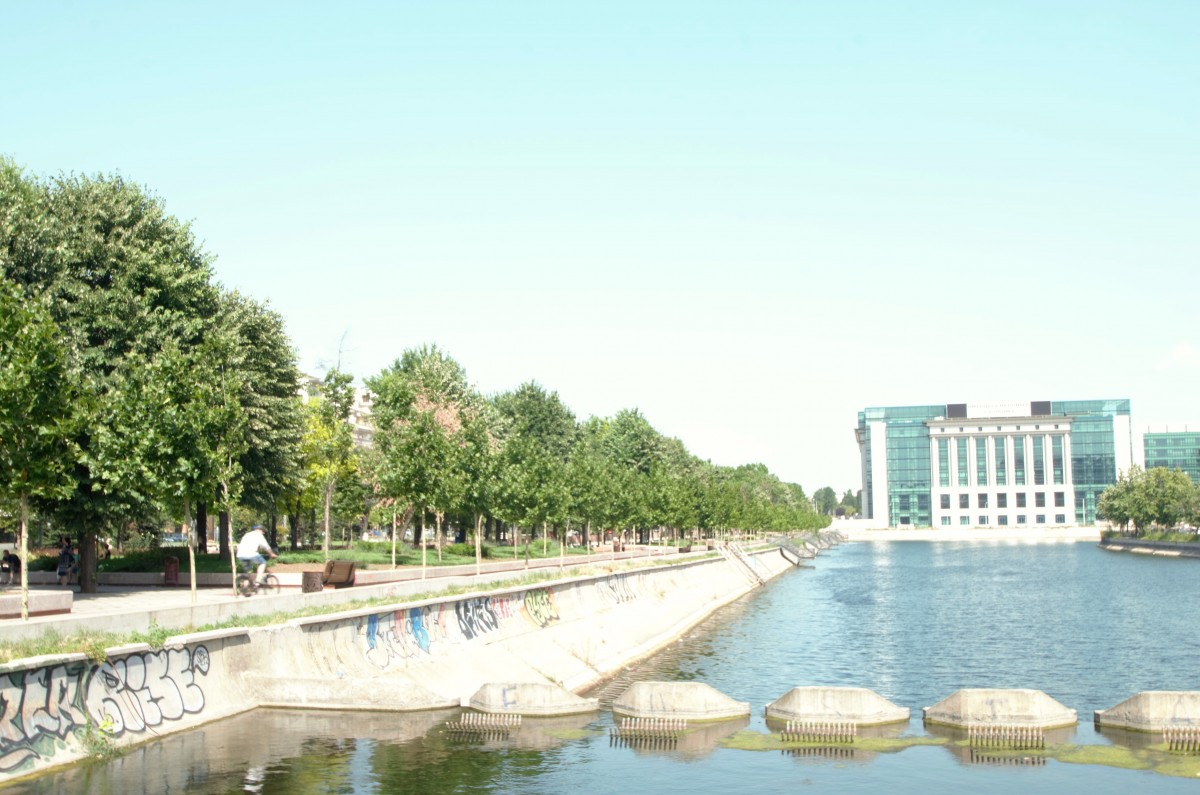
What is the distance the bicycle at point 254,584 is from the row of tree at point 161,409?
8.57 feet

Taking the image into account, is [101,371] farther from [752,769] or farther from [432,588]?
[752,769]

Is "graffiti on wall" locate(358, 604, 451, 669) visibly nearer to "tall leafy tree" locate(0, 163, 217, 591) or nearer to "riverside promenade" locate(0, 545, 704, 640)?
"riverside promenade" locate(0, 545, 704, 640)

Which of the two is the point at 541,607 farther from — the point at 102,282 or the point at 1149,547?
the point at 1149,547

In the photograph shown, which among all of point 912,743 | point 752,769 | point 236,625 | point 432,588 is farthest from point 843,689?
point 432,588

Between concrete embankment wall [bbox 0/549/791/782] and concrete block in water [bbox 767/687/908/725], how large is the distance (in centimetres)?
861

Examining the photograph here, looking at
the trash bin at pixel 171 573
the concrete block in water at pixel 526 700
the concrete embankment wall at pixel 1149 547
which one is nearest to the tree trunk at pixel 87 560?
the trash bin at pixel 171 573

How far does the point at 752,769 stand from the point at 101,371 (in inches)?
1232

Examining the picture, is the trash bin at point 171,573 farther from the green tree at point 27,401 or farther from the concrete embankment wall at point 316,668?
the green tree at point 27,401

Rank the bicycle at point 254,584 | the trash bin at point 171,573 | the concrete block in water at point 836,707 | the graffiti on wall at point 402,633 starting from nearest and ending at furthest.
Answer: the concrete block in water at point 836,707 → the graffiti on wall at point 402,633 → the bicycle at point 254,584 → the trash bin at point 171,573

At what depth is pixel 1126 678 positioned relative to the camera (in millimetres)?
43906

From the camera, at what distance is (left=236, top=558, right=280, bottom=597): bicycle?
36.0 metres

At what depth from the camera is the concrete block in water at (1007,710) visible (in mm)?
26812

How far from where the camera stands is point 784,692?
128ft

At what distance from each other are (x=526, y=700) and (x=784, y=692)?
13559 mm
